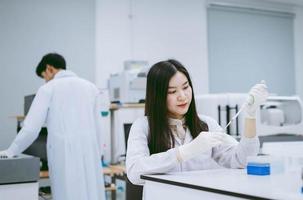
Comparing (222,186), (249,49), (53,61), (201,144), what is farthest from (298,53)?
(222,186)

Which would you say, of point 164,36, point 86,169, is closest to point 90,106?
point 86,169

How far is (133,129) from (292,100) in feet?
7.16

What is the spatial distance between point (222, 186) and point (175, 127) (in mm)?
599

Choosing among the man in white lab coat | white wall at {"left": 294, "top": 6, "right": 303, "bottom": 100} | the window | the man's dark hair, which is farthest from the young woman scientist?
white wall at {"left": 294, "top": 6, "right": 303, "bottom": 100}

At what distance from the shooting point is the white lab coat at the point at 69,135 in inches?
103

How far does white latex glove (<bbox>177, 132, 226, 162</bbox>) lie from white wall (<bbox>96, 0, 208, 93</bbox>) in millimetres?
2875

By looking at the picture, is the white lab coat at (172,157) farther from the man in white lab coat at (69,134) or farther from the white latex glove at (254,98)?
the man in white lab coat at (69,134)

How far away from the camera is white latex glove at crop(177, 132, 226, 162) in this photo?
1.36 m

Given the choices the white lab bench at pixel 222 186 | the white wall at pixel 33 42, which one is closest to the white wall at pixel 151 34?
the white wall at pixel 33 42

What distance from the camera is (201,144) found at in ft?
4.50

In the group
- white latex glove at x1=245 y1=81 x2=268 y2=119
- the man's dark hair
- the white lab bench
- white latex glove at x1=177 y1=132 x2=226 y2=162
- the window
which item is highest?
the window

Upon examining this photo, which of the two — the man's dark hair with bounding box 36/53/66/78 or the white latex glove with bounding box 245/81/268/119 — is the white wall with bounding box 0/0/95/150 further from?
the white latex glove with bounding box 245/81/268/119

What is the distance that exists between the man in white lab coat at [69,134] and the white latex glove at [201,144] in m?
1.42

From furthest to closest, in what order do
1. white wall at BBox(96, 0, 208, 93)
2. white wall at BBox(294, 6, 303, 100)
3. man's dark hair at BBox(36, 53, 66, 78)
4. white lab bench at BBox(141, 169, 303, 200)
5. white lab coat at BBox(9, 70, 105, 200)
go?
white wall at BBox(294, 6, 303, 100) → white wall at BBox(96, 0, 208, 93) → man's dark hair at BBox(36, 53, 66, 78) → white lab coat at BBox(9, 70, 105, 200) → white lab bench at BBox(141, 169, 303, 200)
